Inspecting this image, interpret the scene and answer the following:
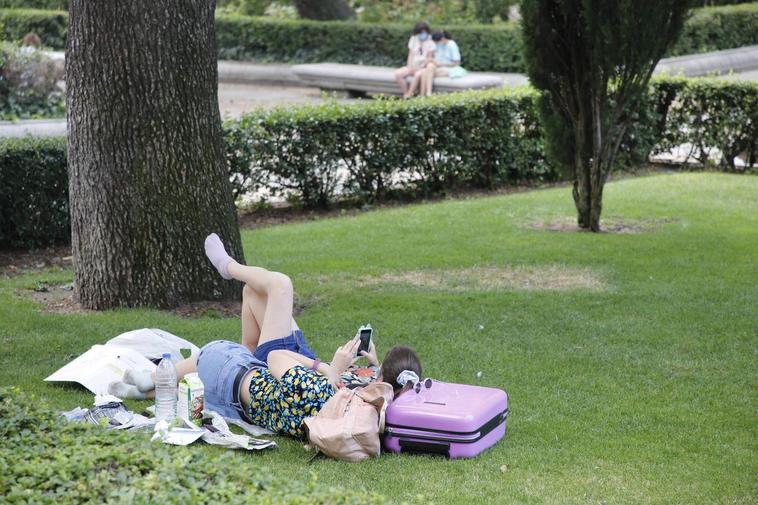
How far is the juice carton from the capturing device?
5.53 m

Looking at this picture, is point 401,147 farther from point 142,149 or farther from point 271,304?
point 271,304

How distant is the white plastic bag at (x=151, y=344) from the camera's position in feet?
21.3

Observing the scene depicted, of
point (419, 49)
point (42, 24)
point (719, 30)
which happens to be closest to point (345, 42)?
point (419, 49)

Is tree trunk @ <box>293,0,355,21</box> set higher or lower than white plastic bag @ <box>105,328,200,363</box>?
higher

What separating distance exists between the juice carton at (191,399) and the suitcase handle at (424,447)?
1.10 m

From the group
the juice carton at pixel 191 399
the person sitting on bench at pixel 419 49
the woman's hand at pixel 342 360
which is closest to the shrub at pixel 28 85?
the person sitting on bench at pixel 419 49

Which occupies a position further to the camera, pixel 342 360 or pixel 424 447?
pixel 342 360

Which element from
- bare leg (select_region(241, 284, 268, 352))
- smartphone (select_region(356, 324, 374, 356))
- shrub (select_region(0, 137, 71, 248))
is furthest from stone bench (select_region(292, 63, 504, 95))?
smartphone (select_region(356, 324, 374, 356))

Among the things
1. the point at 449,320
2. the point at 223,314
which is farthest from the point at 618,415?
the point at 223,314

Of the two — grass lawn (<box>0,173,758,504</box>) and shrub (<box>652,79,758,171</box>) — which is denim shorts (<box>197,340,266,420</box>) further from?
shrub (<box>652,79,758,171</box>)

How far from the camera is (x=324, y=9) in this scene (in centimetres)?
2769

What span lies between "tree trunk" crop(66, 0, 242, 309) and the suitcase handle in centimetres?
321

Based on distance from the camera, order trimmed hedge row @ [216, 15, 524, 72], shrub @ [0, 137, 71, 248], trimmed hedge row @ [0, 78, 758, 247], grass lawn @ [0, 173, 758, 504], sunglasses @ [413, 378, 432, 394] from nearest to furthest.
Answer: grass lawn @ [0, 173, 758, 504] → sunglasses @ [413, 378, 432, 394] → shrub @ [0, 137, 71, 248] → trimmed hedge row @ [0, 78, 758, 247] → trimmed hedge row @ [216, 15, 524, 72]

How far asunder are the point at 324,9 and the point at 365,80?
23.0 feet
